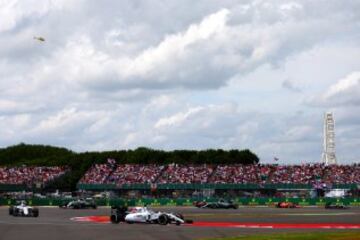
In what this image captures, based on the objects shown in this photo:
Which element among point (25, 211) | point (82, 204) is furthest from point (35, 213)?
point (82, 204)

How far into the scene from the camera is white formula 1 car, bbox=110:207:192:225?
44.4 m

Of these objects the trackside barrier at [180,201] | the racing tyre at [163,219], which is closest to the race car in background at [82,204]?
the trackside barrier at [180,201]

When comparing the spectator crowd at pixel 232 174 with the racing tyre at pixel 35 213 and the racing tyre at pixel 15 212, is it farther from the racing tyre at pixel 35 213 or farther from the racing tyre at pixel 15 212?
the racing tyre at pixel 35 213

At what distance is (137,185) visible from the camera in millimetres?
106938

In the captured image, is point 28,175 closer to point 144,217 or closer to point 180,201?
point 180,201

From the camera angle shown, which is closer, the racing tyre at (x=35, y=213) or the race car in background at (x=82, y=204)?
the racing tyre at (x=35, y=213)

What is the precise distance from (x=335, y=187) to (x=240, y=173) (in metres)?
15.6

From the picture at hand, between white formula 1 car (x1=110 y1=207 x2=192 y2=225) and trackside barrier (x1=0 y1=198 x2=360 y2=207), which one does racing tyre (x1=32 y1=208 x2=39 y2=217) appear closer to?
white formula 1 car (x1=110 y1=207 x2=192 y2=225)

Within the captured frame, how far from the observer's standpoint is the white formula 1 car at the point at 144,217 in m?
44.4

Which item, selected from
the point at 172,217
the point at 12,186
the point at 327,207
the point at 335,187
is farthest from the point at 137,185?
the point at 172,217

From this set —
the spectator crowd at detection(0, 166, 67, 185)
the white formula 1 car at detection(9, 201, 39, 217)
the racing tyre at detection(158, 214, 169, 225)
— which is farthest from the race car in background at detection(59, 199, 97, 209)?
the spectator crowd at detection(0, 166, 67, 185)

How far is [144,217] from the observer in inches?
1813

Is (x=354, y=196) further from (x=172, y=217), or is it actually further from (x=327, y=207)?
(x=172, y=217)

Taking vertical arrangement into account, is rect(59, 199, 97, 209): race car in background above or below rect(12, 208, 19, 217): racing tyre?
above
